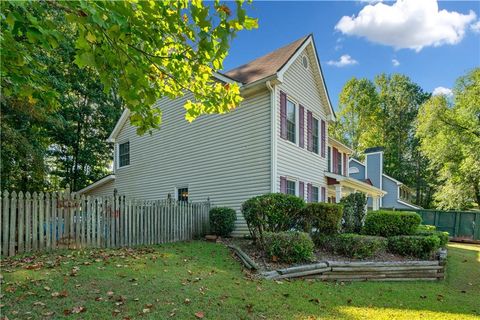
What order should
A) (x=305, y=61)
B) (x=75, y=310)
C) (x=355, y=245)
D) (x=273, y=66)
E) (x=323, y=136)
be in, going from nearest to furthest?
(x=75, y=310) < (x=355, y=245) < (x=273, y=66) < (x=305, y=61) < (x=323, y=136)

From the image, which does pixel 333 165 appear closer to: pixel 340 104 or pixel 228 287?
pixel 228 287

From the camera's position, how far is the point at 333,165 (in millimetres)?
19016

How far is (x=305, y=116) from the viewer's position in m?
13.6

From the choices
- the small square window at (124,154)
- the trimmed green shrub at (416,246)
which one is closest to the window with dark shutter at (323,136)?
the trimmed green shrub at (416,246)

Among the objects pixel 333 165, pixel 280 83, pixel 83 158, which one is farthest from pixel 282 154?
pixel 83 158

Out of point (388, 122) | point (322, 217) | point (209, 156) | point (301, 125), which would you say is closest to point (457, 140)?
point (388, 122)

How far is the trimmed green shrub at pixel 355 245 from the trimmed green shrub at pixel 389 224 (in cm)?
127

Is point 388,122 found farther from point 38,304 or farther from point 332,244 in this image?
point 38,304

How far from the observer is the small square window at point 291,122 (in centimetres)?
1231

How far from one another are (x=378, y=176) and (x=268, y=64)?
2229 centimetres

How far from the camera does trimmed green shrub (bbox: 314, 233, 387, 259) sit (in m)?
8.12

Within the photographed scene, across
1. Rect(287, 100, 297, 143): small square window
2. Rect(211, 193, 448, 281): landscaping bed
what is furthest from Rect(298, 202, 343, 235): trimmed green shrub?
Rect(287, 100, 297, 143): small square window

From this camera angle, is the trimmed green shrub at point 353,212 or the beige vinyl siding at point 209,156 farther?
the beige vinyl siding at point 209,156

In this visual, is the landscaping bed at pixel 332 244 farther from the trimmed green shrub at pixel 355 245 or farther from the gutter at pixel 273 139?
the gutter at pixel 273 139
